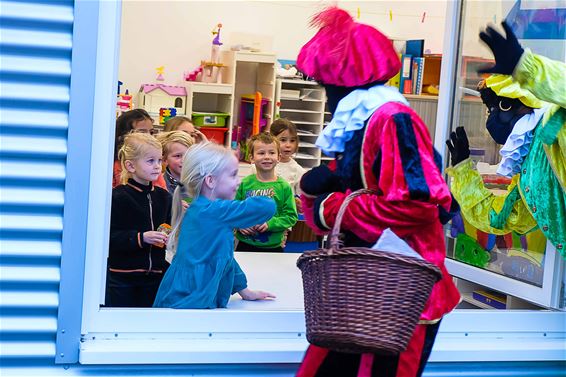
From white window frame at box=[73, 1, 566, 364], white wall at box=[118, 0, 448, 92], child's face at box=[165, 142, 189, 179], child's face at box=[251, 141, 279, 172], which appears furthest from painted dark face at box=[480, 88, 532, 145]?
white wall at box=[118, 0, 448, 92]

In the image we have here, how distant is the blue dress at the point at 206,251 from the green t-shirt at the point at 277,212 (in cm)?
146

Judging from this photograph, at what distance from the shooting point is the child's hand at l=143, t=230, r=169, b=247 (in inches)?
132

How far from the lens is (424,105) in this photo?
736 centimetres

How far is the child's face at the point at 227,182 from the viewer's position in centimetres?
307

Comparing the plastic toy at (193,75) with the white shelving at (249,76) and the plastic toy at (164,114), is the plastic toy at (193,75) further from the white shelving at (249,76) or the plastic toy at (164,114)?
the plastic toy at (164,114)

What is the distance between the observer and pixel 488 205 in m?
3.41

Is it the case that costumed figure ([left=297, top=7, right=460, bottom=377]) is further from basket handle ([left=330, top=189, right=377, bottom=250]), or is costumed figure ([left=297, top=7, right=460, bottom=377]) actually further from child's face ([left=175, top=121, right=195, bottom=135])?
child's face ([left=175, top=121, right=195, bottom=135])

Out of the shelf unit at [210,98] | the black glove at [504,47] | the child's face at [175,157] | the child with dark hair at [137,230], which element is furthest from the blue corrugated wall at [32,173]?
the shelf unit at [210,98]

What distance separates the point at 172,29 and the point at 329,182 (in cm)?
544

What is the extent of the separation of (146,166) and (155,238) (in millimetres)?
325

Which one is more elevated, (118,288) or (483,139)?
(483,139)

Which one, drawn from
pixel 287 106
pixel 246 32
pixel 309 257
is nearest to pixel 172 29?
pixel 246 32

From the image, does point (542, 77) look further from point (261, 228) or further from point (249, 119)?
point (249, 119)

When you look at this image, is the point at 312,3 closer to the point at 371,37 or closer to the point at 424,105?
the point at 424,105
